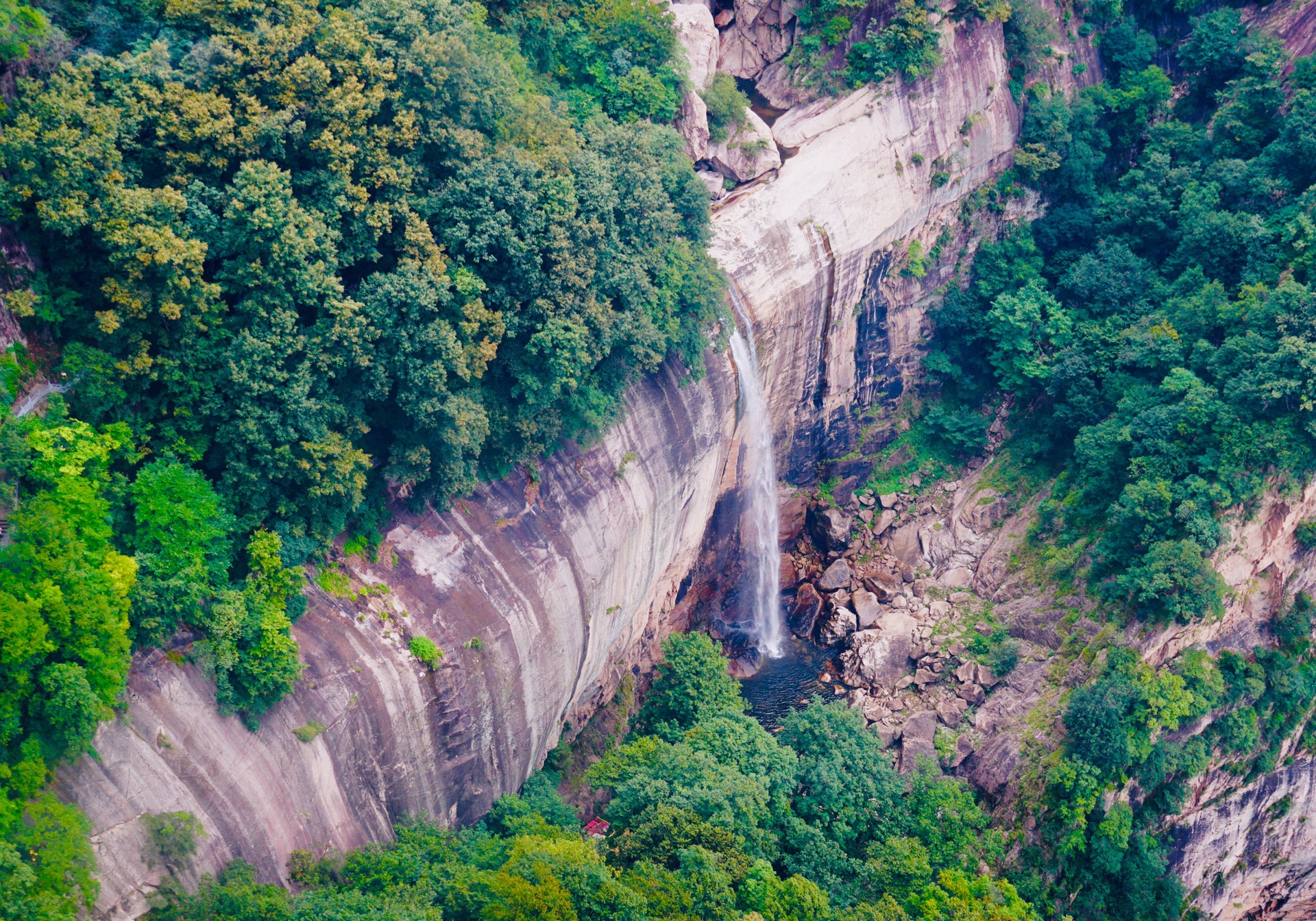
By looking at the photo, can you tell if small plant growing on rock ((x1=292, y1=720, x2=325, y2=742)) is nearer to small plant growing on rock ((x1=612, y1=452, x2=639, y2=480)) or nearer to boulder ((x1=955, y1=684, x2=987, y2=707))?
small plant growing on rock ((x1=612, y1=452, x2=639, y2=480))

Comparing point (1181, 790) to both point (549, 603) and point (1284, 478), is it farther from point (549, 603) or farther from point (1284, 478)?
point (549, 603)

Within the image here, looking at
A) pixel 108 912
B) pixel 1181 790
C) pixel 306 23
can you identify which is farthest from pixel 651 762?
pixel 306 23

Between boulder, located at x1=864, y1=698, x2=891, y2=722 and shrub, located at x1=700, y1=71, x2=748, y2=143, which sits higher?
shrub, located at x1=700, y1=71, x2=748, y2=143

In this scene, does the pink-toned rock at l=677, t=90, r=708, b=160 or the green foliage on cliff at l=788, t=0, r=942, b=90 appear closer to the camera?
the pink-toned rock at l=677, t=90, r=708, b=160

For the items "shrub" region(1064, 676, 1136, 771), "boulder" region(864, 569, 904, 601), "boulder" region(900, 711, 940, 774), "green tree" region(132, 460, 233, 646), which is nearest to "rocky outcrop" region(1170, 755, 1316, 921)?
"shrub" region(1064, 676, 1136, 771)

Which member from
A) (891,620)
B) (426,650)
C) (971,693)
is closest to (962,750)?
(971,693)

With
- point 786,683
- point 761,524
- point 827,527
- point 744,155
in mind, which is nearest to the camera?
point 744,155

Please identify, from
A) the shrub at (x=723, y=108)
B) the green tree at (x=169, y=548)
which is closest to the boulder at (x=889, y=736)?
the shrub at (x=723, y=108)

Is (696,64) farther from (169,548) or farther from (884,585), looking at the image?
Result: (169,548)
